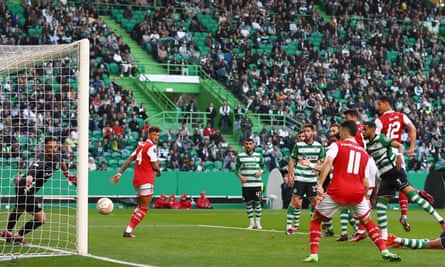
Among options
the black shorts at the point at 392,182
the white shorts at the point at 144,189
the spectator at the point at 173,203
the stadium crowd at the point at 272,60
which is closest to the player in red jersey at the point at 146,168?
the white shorts at the point at 144,189

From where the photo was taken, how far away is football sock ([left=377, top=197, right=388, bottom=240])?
47.2ft

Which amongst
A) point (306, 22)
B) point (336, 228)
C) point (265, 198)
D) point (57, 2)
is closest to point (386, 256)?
point (336, 228)

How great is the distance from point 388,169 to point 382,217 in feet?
4.11

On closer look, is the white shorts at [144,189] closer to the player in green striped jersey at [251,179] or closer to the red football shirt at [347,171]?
the player in green striped jersey at [251,179]

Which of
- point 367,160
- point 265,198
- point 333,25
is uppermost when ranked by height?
point 333,25

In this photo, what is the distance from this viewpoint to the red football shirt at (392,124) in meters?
16.4

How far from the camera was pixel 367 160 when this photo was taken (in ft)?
39.4

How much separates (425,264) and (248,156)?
30.0 feet

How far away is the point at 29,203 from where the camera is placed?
14.9 metres

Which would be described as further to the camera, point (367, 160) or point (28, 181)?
point (28, 181)

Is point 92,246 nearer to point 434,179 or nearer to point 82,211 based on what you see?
point 82,211

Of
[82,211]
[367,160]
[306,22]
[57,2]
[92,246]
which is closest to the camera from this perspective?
[367,160]

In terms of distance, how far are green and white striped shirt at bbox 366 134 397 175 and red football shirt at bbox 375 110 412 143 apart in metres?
0.74

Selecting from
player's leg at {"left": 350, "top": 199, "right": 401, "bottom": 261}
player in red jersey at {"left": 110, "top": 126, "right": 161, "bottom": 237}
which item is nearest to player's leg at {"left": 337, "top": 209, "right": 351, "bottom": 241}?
player in red jersey at {"left": 110, "top": 126, "right": 161, "bottom": 237}
